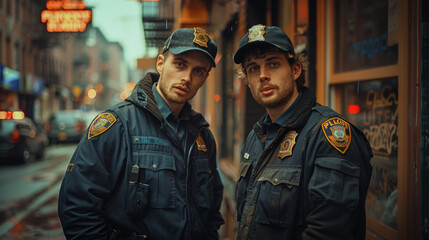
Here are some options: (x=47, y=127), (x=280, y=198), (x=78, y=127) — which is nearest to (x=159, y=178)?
(x=280, y=198)

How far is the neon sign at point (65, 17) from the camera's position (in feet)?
44.6

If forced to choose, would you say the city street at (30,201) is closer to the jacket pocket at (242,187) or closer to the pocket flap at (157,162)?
the pocket flap at (157,162)

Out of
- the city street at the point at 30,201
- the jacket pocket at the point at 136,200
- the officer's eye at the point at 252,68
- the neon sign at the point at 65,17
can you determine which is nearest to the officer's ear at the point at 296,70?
the officer's eye at the point at 252,68

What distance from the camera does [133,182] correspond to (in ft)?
7.96

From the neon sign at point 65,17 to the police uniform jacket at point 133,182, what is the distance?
12.1 metres

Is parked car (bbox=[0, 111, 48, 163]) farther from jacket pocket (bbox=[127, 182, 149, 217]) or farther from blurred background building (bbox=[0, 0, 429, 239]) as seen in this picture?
jacket pocket (bbox=[127, 182, 149, 217])

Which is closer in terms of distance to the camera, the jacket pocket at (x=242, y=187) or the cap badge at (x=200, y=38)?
the jacket pocket at (x=242, y=187)

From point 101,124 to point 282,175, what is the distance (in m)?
1.19

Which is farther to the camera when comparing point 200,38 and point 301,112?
point 200,38

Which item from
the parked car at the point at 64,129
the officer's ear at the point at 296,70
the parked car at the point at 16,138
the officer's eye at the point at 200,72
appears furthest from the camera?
the parked car at the point at 64,129

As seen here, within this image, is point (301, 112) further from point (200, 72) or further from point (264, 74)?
point (200, 72)

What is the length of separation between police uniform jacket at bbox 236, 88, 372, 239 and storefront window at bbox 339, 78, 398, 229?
1.13 meters

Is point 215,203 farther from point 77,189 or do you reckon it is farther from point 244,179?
point 77,189

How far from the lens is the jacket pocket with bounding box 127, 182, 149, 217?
2.40m
